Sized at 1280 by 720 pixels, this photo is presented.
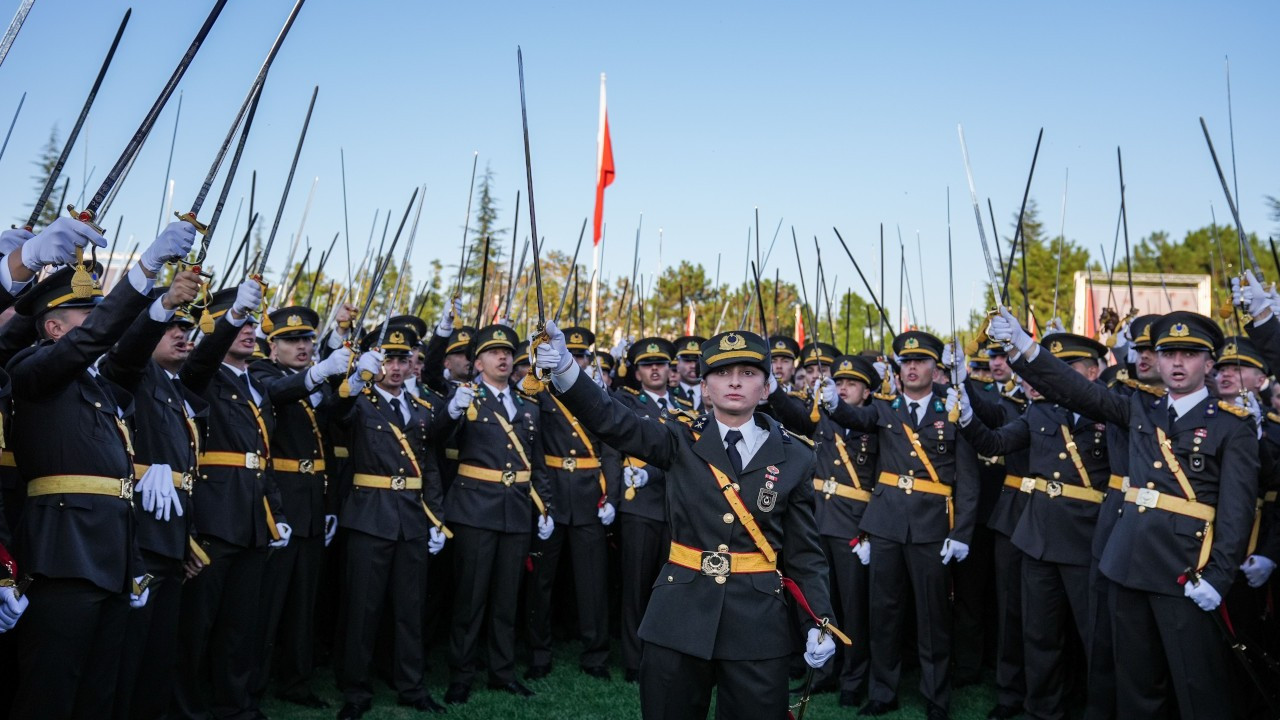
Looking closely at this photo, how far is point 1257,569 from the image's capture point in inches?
238

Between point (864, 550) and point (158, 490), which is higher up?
point (158, 490)

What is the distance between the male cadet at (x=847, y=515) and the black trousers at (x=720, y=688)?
3.66 m

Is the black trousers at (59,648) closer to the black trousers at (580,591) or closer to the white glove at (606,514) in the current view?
the black trousers at (580,591)

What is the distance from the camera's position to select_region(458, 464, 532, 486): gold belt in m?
7.79

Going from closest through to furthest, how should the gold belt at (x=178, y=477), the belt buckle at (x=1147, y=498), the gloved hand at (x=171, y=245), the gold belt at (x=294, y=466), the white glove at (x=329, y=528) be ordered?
the gloved hand at (x=171, y=245) < the gold belt at (x=178, y=477) < the belt buckle at (x=1147, y=498) < the gold belt at (x=294, y=466) < the white glove at (x=329, y=528)

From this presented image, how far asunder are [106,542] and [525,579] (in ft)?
16.2

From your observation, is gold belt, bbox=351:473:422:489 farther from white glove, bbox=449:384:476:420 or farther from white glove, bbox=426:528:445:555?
white glove, bbox=449:384:476:420

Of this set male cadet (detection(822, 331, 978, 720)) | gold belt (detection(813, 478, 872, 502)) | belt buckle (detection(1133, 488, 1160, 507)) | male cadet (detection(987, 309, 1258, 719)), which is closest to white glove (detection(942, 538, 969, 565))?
male cadet (detection(822, 331, 978, 720))

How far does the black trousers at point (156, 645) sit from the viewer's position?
193 inches

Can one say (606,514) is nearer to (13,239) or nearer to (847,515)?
(847,515)

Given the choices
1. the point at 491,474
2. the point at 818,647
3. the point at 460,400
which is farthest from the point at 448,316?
the point at 818,647

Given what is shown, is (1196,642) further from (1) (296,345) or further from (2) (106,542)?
(1) (296,345)

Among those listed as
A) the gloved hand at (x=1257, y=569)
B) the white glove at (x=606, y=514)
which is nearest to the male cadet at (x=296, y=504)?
the white glove at (x=606, y=514)

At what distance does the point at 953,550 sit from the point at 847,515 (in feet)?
3.40
